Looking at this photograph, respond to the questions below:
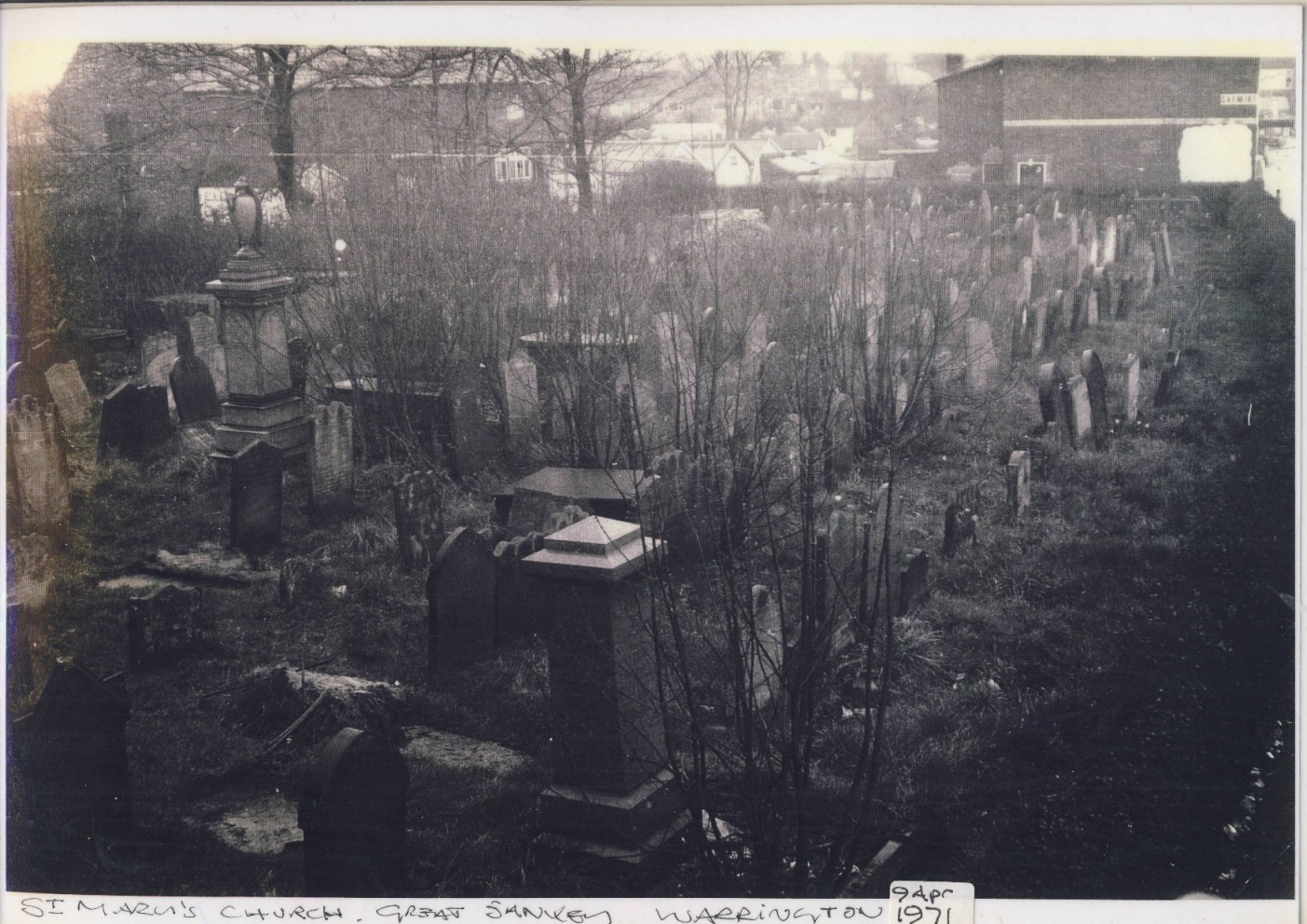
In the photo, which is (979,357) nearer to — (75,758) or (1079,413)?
(1079,413)

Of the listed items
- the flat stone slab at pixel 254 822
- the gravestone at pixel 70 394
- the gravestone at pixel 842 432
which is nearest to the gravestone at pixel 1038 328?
the gravestone at pixel 842 432

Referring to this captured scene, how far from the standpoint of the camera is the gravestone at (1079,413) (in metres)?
2.60

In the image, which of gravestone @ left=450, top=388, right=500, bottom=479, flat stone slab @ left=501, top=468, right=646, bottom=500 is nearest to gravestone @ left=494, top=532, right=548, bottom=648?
flat stone slab @ left=501, top=468, right=646, bottom=500

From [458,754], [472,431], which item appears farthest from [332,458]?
[458,754]

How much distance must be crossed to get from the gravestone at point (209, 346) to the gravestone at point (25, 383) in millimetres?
367

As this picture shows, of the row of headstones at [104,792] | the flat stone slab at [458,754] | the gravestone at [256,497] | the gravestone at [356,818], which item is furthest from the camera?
the gravestone at [256,497]

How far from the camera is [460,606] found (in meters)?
2.64

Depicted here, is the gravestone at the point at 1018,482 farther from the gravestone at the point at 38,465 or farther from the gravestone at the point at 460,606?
the gravestone at the point at 38,465

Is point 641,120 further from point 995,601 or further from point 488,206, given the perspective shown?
point 995,601

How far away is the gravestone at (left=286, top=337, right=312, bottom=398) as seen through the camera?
107 inches

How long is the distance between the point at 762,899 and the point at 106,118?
249 centimetres

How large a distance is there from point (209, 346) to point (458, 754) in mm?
1209

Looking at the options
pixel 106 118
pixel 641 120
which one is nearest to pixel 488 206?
pixel 641 120

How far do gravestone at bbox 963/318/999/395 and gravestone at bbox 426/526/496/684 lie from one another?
1.31m
